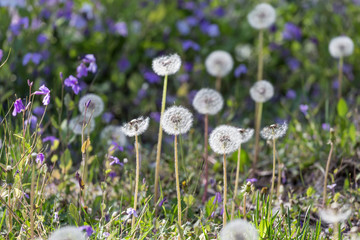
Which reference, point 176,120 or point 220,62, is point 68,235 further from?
point 220,62

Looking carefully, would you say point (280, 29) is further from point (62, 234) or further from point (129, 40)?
point (62, 234)

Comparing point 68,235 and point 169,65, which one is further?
point 169,65

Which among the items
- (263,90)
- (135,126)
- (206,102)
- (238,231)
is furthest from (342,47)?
(238,231)

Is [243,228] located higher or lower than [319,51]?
lower

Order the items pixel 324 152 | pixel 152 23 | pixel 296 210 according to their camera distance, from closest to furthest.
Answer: pixel 296 210 < pixel 324 152 < pixel 152 23

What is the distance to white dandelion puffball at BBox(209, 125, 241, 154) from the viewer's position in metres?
1.84

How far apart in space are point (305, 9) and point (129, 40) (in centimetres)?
152

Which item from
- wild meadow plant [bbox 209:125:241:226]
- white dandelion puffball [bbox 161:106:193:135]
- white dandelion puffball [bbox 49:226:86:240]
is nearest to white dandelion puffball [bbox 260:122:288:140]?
wild meadow plant [bbox 209:125:241:226]

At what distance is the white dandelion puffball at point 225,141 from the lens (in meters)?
1.84

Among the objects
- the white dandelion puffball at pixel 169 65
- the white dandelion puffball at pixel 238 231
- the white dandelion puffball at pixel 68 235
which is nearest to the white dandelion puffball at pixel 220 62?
the white dandelion puffball at pixel 169 65

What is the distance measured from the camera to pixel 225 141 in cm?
184

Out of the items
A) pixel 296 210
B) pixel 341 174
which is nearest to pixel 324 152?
pixel 341 174

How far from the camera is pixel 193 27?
443 cm

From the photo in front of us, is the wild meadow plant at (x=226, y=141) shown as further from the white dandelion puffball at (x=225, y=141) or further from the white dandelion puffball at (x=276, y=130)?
the white dandelion puffball at (x=276, y=130)
